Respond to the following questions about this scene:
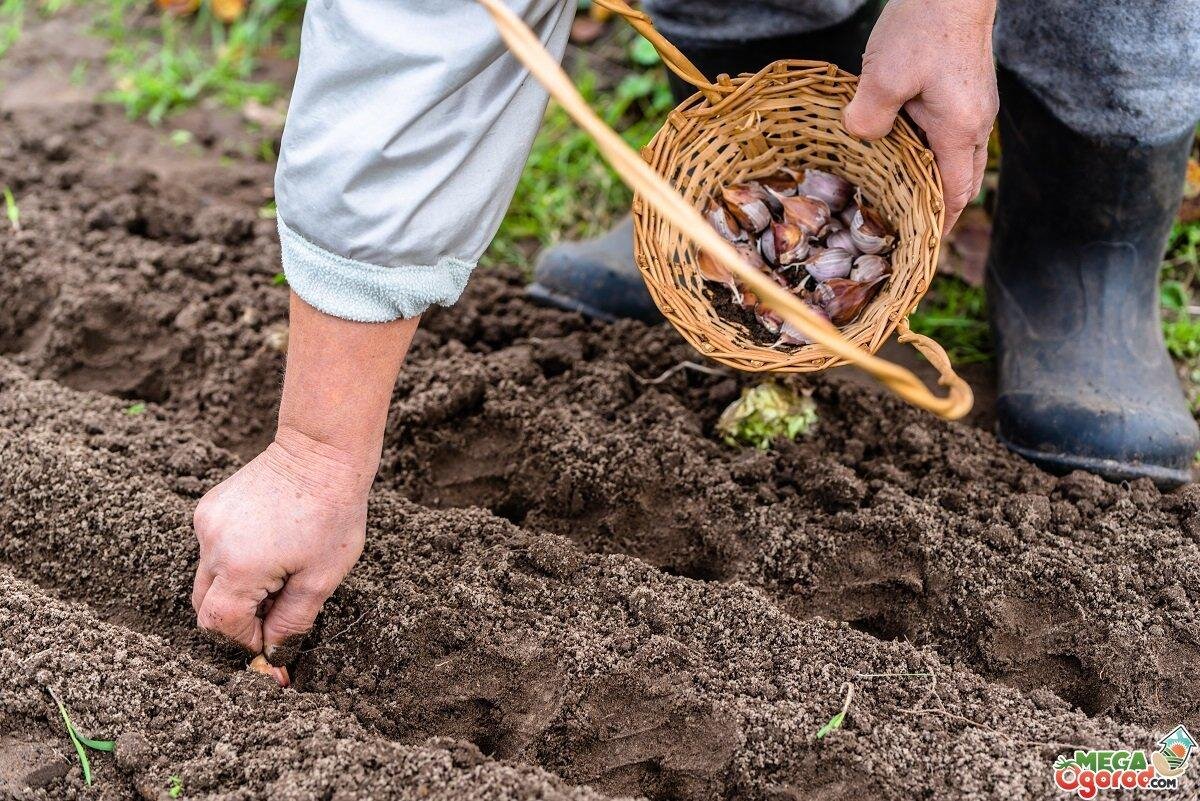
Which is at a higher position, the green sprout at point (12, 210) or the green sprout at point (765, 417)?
the green sprout at point (765, 417)

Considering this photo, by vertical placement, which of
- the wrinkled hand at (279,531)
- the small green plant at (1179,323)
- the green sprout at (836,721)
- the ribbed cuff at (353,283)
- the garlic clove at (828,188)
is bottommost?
the green sprout at (836,721)

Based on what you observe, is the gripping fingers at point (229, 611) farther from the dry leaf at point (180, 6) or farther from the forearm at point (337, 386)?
the dry leaf at point (180, 6)

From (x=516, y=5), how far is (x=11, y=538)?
118 centimetres

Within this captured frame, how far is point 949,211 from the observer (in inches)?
61.1

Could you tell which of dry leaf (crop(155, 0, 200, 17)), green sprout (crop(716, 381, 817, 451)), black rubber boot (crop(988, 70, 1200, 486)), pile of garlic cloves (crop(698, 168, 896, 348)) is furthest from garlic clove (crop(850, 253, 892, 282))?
dry leaf (crop(155, 0, 200, 17))

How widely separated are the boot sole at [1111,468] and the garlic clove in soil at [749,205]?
2.09ft

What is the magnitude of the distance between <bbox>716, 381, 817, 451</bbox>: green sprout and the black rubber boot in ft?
1.28

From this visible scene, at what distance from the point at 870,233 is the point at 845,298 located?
117 mm

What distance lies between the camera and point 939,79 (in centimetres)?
140

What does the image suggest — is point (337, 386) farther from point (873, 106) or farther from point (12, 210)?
point (12, 210)

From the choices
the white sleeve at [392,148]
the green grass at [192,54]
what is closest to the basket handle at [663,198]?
the white sleeve at [392,148]

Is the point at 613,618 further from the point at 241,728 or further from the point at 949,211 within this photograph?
the point at 949,211

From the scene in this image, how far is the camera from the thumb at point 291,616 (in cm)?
148

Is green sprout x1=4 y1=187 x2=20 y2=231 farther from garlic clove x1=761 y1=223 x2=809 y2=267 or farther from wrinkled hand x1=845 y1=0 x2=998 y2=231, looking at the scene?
wrinkled hand x1=845 y1=0 x2=998 y2=231
